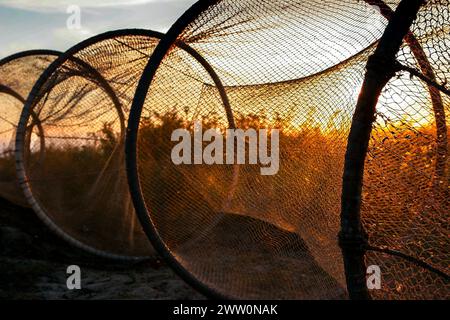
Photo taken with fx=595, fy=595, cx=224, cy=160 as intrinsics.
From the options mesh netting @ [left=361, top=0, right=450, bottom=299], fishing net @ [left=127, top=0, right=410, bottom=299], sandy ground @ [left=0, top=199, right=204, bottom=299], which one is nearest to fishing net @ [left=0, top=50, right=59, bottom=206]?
sandy ground @ [left=0, top=199, right=204, bottom=299]

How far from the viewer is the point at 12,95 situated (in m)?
8.68

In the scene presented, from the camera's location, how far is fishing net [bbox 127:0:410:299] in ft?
12.8

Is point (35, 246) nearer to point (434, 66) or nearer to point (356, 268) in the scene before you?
point (356, 268)

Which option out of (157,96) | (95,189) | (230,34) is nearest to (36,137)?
(95,189)

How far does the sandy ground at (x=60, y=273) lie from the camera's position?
5.00 m

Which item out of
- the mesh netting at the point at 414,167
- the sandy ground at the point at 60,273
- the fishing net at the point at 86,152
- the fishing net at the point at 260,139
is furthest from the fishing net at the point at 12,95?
the mesh netting at the point at 414,167

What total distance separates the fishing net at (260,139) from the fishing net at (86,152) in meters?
0.98

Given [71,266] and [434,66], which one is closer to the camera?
[434,66]

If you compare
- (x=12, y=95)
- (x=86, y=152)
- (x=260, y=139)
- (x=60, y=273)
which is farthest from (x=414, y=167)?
(x=12, y=95)

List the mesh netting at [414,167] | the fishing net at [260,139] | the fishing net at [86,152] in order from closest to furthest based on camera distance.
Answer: the mesh netting at [414,167] < the fishing net at [260,139] < the fishing net at [86,152]

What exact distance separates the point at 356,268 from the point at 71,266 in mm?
3594

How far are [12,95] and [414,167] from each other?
6774mm

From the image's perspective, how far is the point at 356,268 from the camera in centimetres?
307

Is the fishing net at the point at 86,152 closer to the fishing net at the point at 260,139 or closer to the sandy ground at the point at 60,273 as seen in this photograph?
the sandy ground at the point at 60,273
